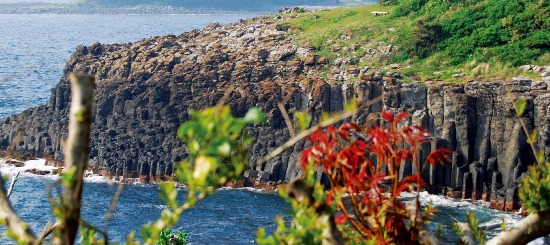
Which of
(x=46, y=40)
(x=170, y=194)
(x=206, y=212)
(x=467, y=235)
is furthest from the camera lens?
(x=46, y=40)

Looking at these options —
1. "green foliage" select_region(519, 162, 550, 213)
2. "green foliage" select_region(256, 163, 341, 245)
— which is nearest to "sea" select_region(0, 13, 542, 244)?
"green foliage" select_region(519, 162, 550, 213)

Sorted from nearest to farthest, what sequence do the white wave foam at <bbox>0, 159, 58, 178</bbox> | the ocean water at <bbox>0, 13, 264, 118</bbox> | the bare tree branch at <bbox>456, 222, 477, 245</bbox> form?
the bare tree branch at <bbox>456, 222, 477, 245</bbox> → the white wave foam at <bbox>0, 159, 58, 178</bbox> → the ocean water at <bbox>0, 13, 264, 118</bbox>

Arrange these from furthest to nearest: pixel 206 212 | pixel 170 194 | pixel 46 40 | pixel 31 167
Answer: pixel 46 40
pixel 31 167
pixel 206 212
pixel 170 194

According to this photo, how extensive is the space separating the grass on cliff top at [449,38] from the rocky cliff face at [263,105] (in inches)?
92.9

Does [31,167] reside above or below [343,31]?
below

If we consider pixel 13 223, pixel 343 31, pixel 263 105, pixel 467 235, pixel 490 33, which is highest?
pixel 343 31

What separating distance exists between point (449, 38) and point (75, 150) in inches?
2124

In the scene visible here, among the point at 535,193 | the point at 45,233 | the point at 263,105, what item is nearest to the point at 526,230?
the point at 535,193

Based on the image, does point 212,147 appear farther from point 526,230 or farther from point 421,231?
point 526,230

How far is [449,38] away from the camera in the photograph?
56188 mm

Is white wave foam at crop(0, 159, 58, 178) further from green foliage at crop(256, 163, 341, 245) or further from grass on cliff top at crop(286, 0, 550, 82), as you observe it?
green foliage at crop(256, 163, 341, 245)

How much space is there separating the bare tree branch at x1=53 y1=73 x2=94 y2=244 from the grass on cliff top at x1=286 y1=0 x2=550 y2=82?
44.7 meters

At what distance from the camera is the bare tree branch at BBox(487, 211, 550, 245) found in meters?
5.66

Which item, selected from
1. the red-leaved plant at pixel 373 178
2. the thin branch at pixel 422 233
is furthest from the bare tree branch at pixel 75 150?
the thin branch at pixel 422 233
